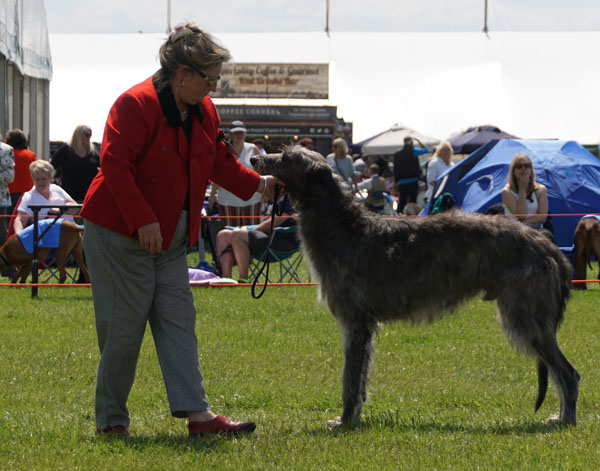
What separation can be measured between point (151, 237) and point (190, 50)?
857mm

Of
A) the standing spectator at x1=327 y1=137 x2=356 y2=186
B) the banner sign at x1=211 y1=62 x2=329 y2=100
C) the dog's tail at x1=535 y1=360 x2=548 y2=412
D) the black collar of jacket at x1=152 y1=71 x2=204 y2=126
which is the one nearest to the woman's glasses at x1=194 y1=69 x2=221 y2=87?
the black collar of jacket at x1=152 y1=71 x2=204 y2=126

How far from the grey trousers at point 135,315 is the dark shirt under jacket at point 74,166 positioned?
7.77 metres

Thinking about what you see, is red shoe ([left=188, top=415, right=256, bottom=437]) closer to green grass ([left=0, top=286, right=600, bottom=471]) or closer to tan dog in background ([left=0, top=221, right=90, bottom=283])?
green grass ([left=0, top=286, right=600, bottom=471])

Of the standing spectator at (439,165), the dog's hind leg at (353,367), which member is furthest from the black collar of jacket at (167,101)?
the standing spectator at (439,165)

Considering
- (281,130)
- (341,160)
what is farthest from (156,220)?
(281,130)

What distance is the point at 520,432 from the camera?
14.7 feet

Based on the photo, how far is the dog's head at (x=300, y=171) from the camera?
4.68 meters

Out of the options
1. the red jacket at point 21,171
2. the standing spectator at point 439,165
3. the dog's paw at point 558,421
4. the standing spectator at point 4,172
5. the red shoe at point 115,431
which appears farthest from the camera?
the standing spectator at point 439,165

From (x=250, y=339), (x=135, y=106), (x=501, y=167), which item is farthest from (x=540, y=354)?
(x=501, y=167)

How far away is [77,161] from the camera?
11711 millimetres

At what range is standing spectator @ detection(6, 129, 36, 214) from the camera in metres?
12.5

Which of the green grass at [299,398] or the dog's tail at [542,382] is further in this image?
the dog's tail at [542,382]

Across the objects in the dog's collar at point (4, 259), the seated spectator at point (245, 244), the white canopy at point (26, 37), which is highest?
the white canopy at point (26, 37)

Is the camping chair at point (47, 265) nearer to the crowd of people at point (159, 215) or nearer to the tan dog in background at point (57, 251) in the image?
the tan dog in background at point (57, 251)
